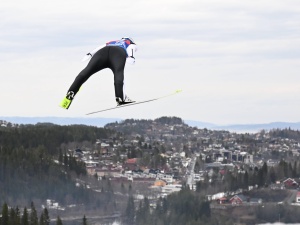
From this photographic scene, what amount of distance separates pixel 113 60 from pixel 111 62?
0.10 m

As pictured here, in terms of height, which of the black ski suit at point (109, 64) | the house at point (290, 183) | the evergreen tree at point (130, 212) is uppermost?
the black ski suit at point (109, 64)

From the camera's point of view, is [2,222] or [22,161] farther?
[22,161]

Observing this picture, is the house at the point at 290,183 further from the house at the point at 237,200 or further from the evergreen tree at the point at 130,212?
the evergreen tree at the point at 130,212

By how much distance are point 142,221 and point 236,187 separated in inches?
1298

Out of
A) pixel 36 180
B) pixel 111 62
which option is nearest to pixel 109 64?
pixel 111 62

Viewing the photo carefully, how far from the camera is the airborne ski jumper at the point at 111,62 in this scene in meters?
23.9

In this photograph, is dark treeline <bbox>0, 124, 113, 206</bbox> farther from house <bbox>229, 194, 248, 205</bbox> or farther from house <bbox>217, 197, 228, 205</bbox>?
house <bbox>229, 194, 248, 205</bbox>

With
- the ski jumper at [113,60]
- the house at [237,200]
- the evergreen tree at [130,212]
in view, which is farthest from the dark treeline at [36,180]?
the ski jumper at [113,60]

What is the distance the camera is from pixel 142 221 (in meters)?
161

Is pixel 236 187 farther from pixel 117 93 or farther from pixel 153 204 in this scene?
pixel 117 93

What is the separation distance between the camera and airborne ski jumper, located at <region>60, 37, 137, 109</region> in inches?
941

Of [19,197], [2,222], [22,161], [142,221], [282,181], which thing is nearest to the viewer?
[2,222]

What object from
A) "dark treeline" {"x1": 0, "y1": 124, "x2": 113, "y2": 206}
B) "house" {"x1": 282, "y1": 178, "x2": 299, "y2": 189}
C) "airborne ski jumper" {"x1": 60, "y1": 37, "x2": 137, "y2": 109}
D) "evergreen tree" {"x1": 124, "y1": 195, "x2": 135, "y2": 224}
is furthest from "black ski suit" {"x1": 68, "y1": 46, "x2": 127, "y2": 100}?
"house" {"x1": 282, "y1": 178, "x2": 299, "y2": 189}

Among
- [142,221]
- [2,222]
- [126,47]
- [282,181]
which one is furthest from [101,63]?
[282,181]
